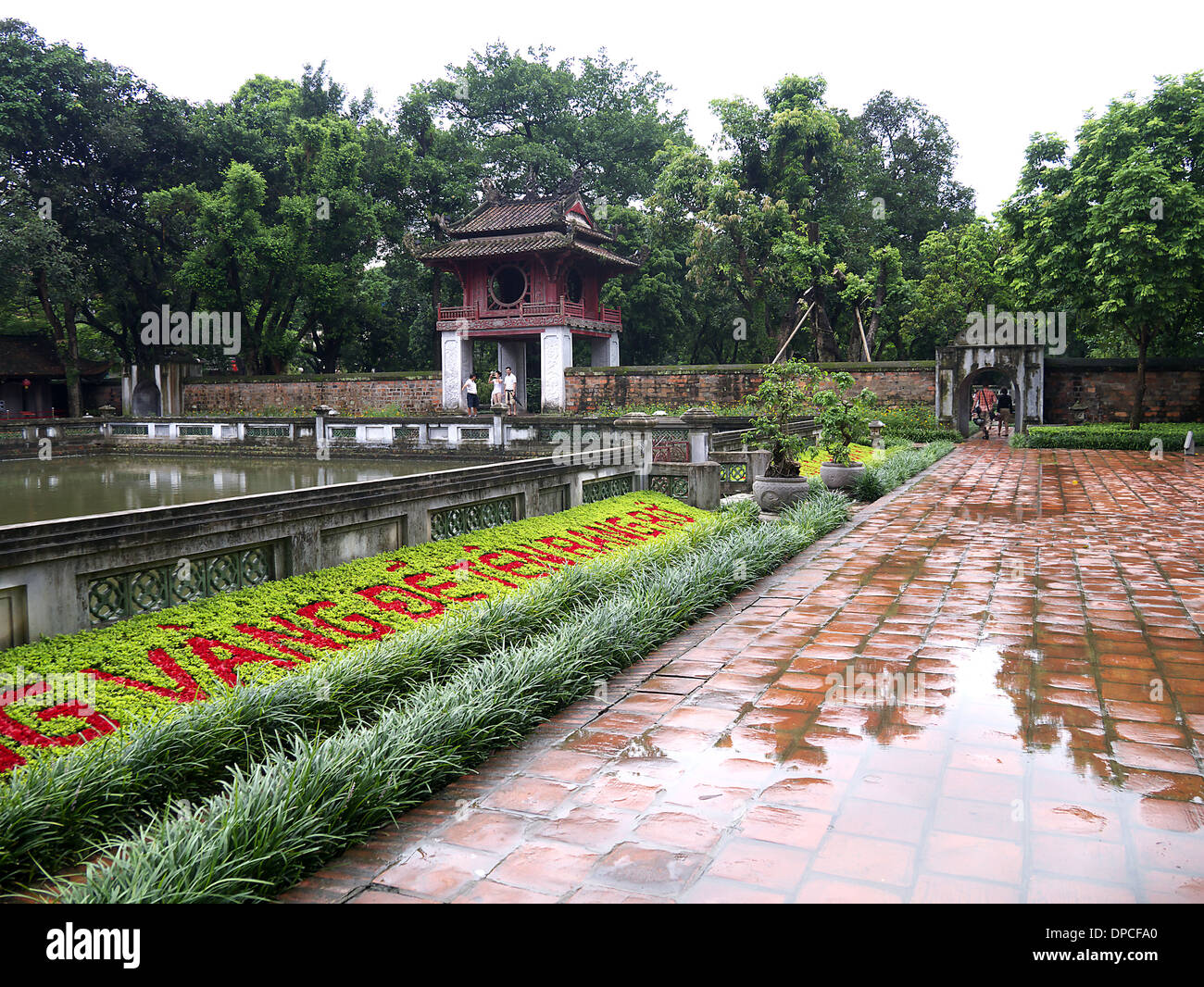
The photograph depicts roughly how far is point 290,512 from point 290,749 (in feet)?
11.3

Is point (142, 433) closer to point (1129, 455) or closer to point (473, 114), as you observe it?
point (473, 114)

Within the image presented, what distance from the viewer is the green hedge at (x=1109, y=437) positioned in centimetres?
2212

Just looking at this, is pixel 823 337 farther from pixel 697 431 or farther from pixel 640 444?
pixel 640 444

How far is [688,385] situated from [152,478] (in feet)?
56.9

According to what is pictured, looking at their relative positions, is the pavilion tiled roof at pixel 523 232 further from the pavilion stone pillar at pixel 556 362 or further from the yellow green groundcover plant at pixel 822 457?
the yellow green groundcover plant at pixel 822 457

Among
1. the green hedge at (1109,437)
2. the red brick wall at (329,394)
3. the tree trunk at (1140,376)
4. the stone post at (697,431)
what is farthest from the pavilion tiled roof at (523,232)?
the stone post at (697,431)

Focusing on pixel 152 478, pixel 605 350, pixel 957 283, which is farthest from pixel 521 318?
pixel 957 283

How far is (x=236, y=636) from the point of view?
5844 mm

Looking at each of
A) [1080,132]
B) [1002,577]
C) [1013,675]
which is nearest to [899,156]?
[1080,132]

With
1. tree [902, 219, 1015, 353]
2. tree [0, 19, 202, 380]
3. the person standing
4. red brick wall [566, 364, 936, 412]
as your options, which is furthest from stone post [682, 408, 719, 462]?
tree [0, 19, 202, 380]

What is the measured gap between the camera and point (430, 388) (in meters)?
31.6

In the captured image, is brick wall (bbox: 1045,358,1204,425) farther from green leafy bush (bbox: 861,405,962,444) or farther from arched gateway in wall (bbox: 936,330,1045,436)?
green leafy bush (bbox: 861,405,962,444)

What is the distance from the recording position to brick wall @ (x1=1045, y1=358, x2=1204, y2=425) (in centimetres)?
2558

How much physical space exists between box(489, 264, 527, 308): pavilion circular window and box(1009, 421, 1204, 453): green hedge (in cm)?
1818
